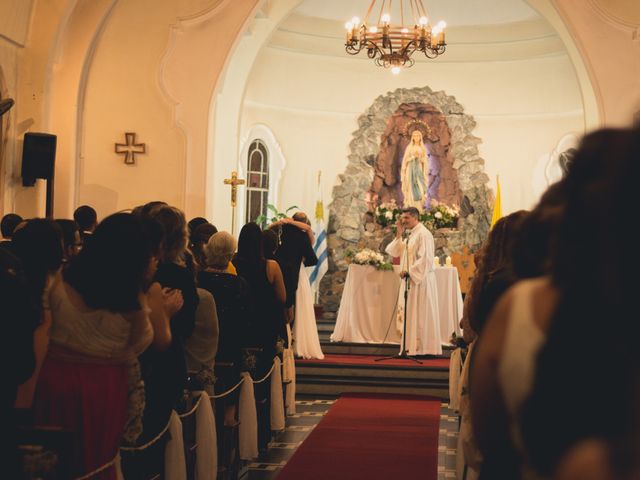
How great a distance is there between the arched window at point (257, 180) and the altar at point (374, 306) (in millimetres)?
4954

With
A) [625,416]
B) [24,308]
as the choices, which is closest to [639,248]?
[625,416]

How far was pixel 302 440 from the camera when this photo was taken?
347 inches

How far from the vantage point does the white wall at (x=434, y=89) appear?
19312 mm

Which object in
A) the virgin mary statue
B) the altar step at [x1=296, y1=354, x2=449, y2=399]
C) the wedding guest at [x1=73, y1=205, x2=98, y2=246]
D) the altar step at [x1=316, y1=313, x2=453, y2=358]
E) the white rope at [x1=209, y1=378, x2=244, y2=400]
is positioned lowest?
the altar step at [x1=296, y1=354, x2=449, y2=399]

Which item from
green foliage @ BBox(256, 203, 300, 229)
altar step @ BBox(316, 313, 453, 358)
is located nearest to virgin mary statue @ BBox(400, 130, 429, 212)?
green foliage @ BBox(256, 203, 300, 229)

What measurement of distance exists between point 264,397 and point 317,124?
12.1 m

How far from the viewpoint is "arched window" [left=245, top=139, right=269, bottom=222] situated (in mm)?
18938

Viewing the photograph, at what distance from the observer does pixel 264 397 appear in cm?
838

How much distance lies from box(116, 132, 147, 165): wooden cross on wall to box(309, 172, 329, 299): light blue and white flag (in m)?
6.46

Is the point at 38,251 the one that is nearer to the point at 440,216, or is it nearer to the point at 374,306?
the point at 374,306

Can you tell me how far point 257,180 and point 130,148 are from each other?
5960 millimetres

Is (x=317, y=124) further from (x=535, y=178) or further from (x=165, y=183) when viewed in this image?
(x=165, y=183)

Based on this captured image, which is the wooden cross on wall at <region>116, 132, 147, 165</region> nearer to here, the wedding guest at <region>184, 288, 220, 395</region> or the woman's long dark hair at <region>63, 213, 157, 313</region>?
the wedding guest at <region>184, 288, 220, 395</region>

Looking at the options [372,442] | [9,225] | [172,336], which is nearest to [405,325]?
[372,442]
